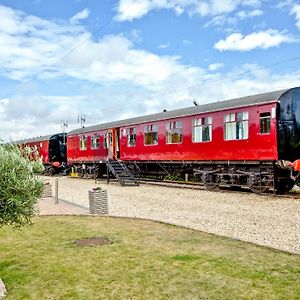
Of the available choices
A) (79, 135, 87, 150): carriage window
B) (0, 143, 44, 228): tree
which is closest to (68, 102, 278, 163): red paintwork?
(79, 135, 87, 150): carriage window

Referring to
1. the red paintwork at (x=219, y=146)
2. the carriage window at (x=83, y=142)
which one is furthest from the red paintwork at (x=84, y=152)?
the red paintwork at (x=219, y=146)

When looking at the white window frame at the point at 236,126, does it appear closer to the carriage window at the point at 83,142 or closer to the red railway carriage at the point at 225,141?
the red railway carriage at the point at 225,141

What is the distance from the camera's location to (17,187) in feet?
19.3

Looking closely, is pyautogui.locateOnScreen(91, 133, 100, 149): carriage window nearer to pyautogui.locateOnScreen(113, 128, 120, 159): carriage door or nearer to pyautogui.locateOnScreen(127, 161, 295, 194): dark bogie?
pyautogui.locateOnScreen(113, 128, 120, 159): carriage door

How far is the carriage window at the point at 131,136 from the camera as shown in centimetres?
2766

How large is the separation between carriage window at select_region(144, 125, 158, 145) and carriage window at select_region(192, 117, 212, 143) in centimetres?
387

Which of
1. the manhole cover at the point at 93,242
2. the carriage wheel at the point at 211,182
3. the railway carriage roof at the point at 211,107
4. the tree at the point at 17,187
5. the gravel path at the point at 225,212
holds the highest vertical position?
the railway carriage roof at the point at 211,107

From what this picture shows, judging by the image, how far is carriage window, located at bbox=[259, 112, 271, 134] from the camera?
17.4 meters

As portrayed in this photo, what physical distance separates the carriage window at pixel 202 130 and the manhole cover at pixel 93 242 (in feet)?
40.8

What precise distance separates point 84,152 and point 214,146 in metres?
17.3

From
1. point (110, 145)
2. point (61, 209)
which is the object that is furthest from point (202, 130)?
point (110, 145)

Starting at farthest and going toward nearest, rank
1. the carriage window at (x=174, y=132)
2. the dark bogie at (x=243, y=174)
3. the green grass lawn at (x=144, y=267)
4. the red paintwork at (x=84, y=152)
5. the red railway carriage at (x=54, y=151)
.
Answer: the red railway carriage at (x=54, y=151), the red paintwork at (x=84, y=152), the carriage window at (x=174, y=132), the dark bogie at (x=243, y=174), the green grass lawn at (x=144, y=267)

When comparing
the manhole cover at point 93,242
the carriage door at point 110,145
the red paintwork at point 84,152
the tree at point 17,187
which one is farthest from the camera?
the red paintwork at point 84,152

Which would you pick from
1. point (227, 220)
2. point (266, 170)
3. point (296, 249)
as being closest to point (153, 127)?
point (266, 170)
